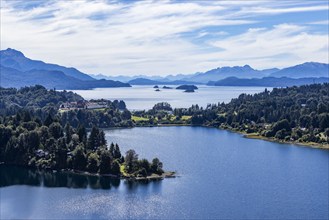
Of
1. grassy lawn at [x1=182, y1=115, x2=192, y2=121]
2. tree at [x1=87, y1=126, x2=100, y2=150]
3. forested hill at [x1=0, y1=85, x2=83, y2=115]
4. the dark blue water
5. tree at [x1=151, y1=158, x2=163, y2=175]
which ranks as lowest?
the dark blue water

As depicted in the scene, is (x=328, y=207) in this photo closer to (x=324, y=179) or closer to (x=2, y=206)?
(x=324, y=179)

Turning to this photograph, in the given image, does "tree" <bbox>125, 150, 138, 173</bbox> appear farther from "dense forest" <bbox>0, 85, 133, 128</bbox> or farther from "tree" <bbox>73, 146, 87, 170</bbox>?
"dense forest" <bbox>0, 85, 133, 128</bbox>

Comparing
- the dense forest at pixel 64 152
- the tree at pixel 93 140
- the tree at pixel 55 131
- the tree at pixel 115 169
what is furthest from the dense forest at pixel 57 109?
the tree at pixel 115 169

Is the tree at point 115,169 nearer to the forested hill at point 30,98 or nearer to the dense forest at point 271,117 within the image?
the dense forest at point 271,117

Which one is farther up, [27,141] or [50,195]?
[27,141]

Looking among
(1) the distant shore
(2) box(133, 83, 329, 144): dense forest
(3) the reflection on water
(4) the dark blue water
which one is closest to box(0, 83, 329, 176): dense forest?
(2) box(133, 83, 329, 144): dense forest

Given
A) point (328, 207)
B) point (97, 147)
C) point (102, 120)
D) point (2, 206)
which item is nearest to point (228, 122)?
point (102, 120)
